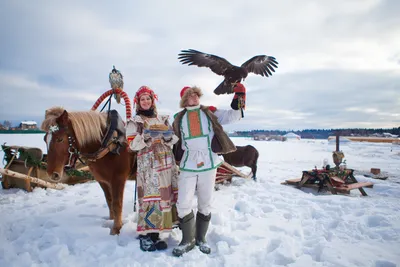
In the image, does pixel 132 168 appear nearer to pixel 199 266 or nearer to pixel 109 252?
pixel 109 252

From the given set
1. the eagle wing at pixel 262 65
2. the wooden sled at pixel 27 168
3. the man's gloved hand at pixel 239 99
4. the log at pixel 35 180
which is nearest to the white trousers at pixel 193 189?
the man's gloved hand at pixel 239 99

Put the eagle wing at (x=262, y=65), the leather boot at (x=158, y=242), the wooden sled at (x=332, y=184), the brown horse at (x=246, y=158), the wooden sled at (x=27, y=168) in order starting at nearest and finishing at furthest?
the leather boot at (x=158, y=242) < the eagle wing at (x=262, y=65) < the wooden sled at (x=27, y=168) < the wooden sled at (x=332, y=184) < the brown horse at (x=246, y=158)

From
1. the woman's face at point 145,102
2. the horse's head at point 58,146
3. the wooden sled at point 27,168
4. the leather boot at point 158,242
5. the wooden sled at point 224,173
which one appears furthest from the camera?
the wooden sled at point 224,173

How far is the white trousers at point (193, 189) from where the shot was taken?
2352 millimetres

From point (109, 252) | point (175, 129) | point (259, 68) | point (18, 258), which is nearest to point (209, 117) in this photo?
point (175, 129)

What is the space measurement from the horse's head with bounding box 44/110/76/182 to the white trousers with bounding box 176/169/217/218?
48.9 inches

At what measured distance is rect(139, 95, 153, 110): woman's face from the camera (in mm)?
2445

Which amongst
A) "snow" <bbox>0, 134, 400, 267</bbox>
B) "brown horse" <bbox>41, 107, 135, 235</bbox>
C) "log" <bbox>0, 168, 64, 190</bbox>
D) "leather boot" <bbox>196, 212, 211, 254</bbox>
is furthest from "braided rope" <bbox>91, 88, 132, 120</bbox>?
"log" <bbox>0, 168, 64, 190</bbox>

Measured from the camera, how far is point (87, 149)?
2510 mm

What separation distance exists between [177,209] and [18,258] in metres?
1.63

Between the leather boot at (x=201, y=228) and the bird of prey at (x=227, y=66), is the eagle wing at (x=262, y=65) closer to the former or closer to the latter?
the bird of prey at (x=227, y=66)

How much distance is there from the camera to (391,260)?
205cm

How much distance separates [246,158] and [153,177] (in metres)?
4.25

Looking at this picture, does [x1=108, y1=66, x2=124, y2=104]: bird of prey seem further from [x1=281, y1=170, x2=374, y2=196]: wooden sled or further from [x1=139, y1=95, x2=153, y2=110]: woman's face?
[x1=281, y1=170, x2=374, y2=196]: wooden sled
